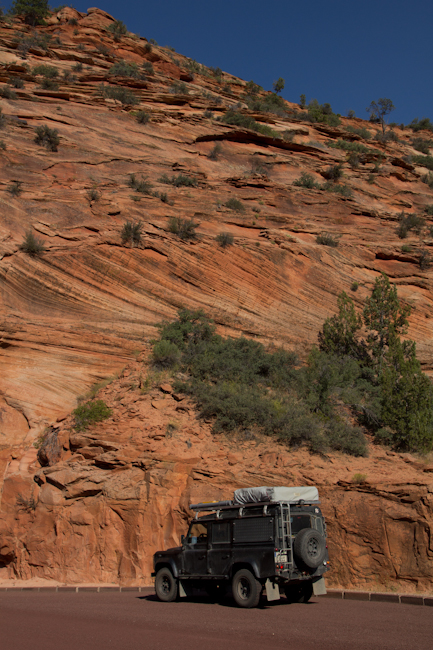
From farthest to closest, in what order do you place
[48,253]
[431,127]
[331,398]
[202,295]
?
[431,127], [202,295], [48,253], [331,398]

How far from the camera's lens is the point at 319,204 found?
2508 cm

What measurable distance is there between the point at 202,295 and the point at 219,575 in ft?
36.8

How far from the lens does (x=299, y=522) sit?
7801mm

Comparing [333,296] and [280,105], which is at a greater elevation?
[280,105]

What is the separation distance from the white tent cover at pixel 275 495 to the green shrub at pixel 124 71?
33525 millimetres

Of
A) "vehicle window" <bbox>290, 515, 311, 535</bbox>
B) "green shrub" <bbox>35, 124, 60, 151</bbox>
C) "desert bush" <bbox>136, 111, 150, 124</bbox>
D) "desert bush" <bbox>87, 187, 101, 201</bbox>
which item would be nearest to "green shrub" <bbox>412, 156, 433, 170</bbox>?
"desert bush" <bbox>136, 111, 150, 124</bbox>

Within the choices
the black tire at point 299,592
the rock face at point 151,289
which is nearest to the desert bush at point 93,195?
the rock face at point 151,289

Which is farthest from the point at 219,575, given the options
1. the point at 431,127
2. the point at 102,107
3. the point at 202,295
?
the point at 431,127

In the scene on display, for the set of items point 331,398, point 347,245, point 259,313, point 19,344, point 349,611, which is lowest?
point 349,611

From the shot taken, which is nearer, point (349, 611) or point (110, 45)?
point (349, 611)

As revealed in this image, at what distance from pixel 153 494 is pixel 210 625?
15.5 ft

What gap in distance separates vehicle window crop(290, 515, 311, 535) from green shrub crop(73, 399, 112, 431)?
6636 mm

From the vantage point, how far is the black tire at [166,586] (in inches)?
343

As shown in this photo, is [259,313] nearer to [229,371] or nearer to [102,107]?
[229,371]
